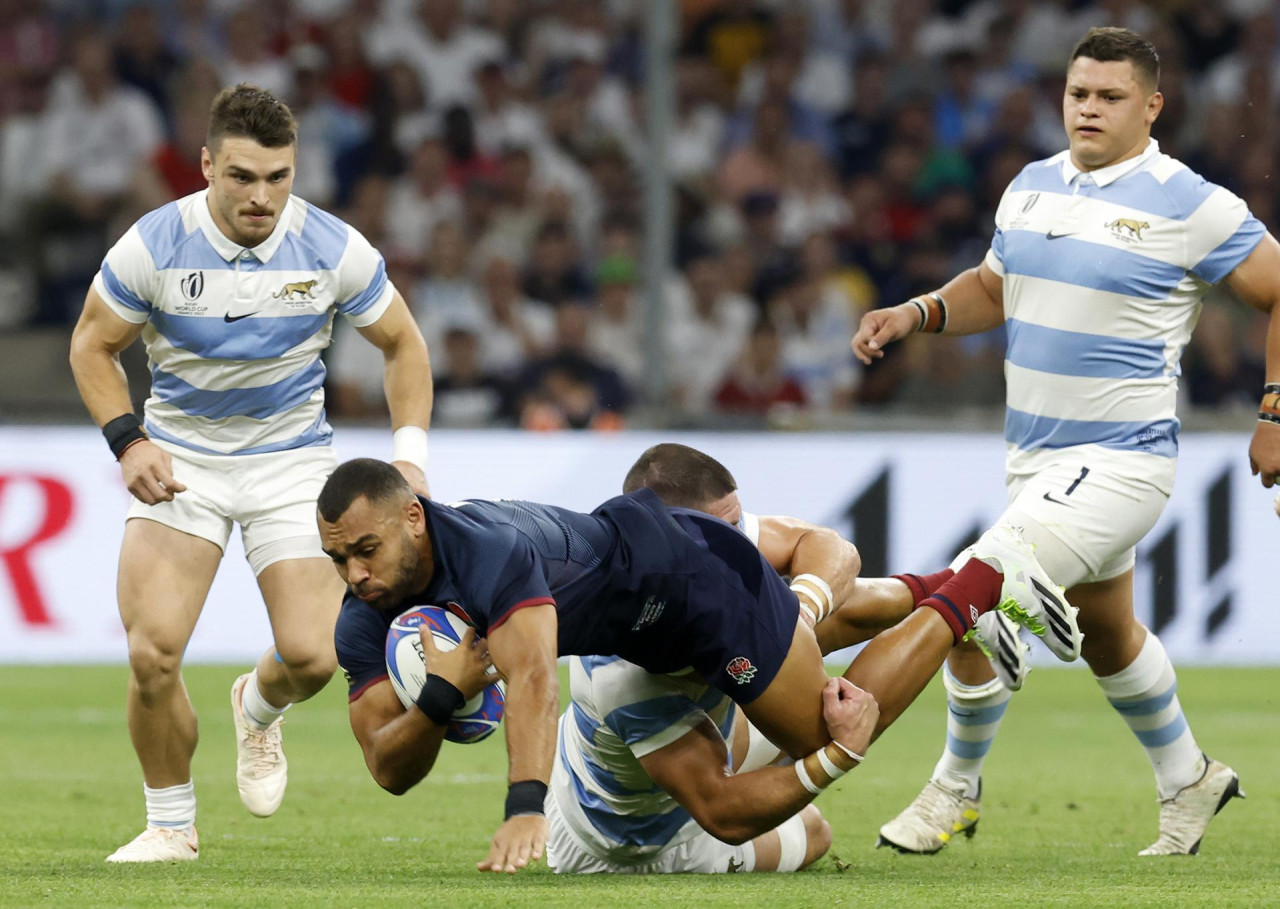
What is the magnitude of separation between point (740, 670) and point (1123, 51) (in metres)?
2.44

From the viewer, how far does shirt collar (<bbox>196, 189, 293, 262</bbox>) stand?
6195 millimetres

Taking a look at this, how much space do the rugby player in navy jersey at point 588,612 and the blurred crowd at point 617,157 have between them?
24.3 ft

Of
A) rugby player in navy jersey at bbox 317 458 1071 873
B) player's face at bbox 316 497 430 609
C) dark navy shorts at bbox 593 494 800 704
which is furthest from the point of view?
dark navy shorts at bbox 593 494 800 704

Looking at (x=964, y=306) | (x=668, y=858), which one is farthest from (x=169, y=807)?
(x=964, y=306)

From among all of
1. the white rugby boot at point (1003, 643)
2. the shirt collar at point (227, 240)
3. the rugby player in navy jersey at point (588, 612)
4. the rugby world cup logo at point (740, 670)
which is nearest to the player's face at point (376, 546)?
the rugby player in navy jersey at point (588, 612)

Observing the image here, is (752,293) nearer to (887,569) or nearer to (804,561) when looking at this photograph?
(887,569)

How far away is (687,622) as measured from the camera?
5293 mm

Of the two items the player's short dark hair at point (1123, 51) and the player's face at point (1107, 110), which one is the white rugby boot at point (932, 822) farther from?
the player's short dark hair at point (1123, 51)

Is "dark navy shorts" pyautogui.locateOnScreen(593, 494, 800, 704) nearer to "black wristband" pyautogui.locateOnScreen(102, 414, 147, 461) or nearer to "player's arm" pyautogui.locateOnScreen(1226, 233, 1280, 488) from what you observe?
"player's arm" pyautogui.locateOnScreen(1226, 233, 1280, 488)

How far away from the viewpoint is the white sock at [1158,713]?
640 centimetres

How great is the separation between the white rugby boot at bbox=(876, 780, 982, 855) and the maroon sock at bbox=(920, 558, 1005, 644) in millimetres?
849

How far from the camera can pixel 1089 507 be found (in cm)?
602

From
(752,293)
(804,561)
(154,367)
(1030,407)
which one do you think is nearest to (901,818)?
(804,561)

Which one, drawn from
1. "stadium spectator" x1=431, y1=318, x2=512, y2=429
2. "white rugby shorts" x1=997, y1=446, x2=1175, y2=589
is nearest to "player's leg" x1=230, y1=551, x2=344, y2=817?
"white rugby shorts" x1=997, y1=446, x2=1175, y2=589
